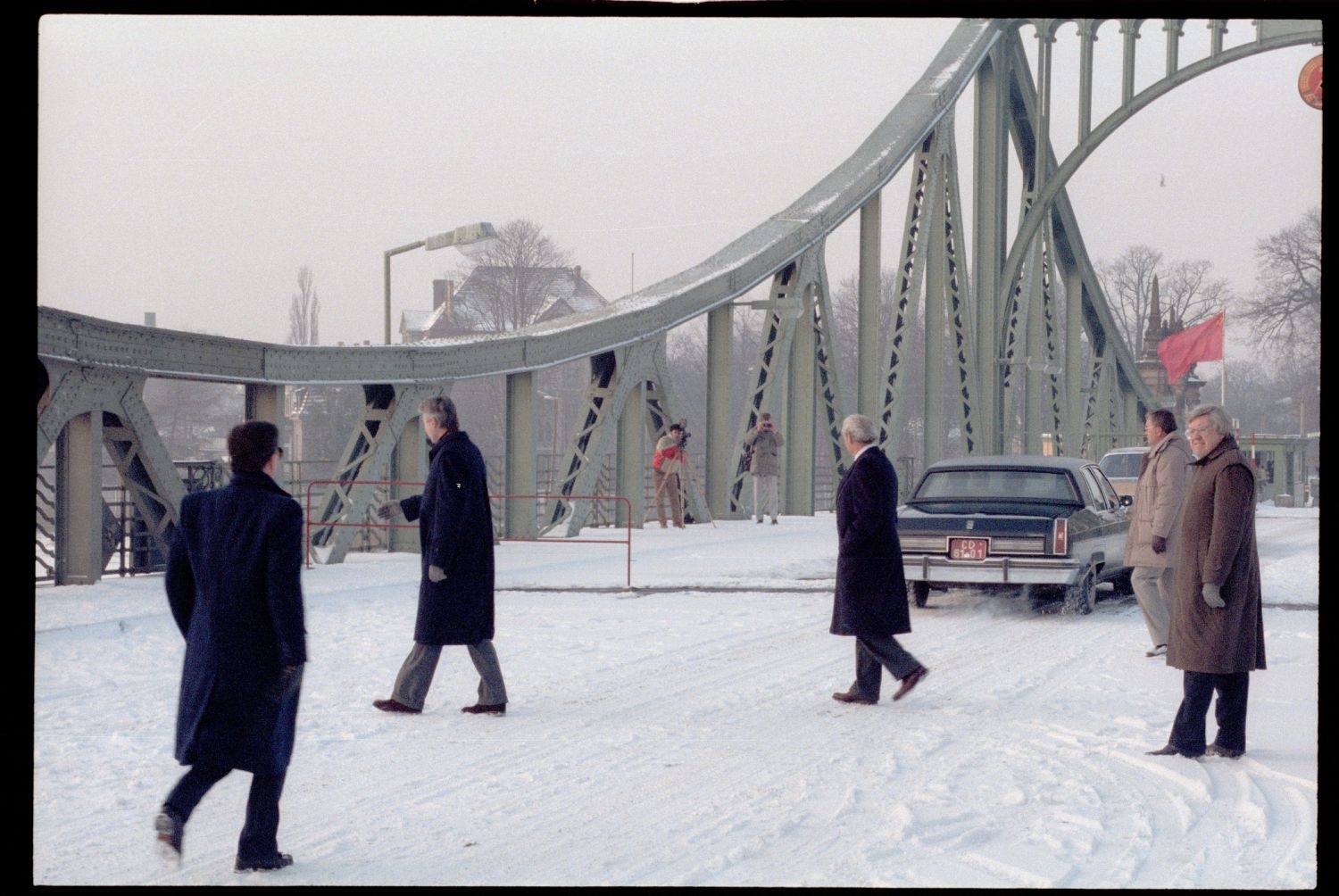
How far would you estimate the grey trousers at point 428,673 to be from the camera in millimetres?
7891

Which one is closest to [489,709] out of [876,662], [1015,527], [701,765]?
[701,765]

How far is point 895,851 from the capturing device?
212 inches

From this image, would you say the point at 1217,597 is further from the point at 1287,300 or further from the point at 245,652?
the point at 1287,300

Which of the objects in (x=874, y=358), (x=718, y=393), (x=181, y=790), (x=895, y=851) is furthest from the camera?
(x=874, y=358)

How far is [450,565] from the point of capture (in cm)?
778

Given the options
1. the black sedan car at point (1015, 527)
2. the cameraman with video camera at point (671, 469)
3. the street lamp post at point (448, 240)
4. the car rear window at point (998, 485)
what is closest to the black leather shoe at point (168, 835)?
the black sedan car at point (1015, 527)

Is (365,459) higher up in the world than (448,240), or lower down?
lower down

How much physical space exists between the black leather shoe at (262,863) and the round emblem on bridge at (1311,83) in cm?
454

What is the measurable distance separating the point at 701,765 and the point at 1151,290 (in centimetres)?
4696

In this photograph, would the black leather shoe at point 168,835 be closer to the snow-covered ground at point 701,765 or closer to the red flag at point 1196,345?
the snow-covered ground at point 701,765

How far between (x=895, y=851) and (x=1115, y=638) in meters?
6.54

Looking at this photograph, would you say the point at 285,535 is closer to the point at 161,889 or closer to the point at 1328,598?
the point at 161,889

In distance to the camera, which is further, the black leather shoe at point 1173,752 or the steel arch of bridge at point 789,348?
the steel arch of bridge at point 789,348

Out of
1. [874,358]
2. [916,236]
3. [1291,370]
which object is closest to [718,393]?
[874,358]
